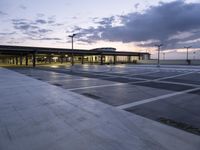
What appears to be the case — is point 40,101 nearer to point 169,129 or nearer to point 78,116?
point 78,116

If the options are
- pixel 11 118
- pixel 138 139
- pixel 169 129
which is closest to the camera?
pixel 138 139

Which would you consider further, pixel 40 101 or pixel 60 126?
pixel 40 101

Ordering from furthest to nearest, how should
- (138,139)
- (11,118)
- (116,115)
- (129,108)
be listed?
(129,108) → (116,115) → (11,118) → (138,139)

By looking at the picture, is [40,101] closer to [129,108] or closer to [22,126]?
[22,126]

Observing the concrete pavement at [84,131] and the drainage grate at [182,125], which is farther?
the drainage grate at [182,125]

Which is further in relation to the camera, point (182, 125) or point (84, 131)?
point (182, 125)

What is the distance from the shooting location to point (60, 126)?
15.1 feet

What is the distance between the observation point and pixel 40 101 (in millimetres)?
7344

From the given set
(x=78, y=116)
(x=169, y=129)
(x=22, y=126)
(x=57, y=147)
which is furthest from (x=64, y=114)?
(x=169, y=129)

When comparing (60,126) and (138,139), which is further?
(60,126)

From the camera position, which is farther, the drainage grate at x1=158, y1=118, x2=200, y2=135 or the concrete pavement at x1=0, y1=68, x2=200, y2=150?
the drainage grate at x1=158, y1=118, x2=200, y2=135

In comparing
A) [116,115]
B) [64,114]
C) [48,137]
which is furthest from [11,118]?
[116,115]

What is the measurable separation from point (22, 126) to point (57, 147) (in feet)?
5.32

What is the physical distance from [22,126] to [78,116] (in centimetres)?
162
